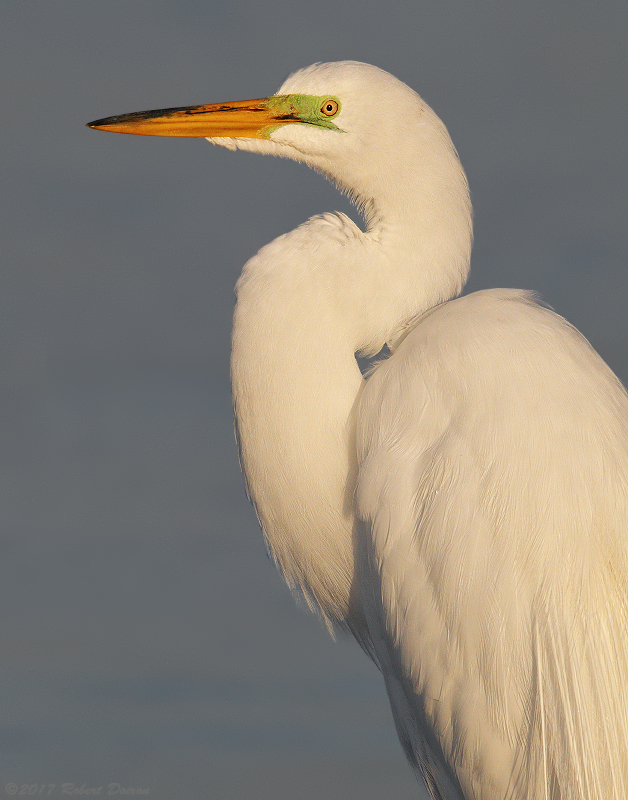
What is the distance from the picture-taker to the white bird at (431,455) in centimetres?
246

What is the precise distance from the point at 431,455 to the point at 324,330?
0.51 metres

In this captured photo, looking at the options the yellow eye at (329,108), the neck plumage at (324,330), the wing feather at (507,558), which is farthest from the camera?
the yellow eye at (329,108)

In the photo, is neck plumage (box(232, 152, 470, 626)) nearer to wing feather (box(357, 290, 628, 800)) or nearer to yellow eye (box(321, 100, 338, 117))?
wing feather (box(357, 290, 628, 800))

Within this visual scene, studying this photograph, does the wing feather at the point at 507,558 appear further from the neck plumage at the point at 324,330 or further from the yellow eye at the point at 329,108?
the yellow eye at the point at 329,108

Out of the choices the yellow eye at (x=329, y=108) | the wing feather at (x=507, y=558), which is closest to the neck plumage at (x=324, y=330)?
the wing feather at (x=507, y=558)

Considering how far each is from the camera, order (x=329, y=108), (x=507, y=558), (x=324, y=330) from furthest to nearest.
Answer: (x=329, y=108)
(x=324, y=330)
(x=507, y=558)

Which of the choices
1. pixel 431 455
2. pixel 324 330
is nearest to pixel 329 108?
pixel 324 330

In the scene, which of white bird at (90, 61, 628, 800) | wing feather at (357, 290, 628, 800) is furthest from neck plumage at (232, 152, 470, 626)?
wing feather at (357, 290, 628, 800)

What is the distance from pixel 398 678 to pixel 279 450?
0.80 meters

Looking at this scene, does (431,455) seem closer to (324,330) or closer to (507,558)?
→ (507,558)

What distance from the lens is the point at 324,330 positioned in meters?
2.81

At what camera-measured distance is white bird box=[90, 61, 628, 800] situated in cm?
246

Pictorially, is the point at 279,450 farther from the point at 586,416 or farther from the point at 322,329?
the point at 586,416

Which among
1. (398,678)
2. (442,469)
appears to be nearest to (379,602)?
(398,678)
